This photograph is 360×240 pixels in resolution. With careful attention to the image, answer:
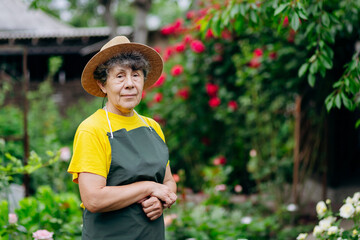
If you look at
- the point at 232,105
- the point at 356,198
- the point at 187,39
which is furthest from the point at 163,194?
the point at 187,39

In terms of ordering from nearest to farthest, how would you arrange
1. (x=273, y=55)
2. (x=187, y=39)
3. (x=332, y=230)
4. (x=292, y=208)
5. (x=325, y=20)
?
(x=332, y=230)
(x=325, y=20)
(x=292, y=208)
(x=273, y=55)
(x=187, y=39)

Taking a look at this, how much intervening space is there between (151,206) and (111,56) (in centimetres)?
74

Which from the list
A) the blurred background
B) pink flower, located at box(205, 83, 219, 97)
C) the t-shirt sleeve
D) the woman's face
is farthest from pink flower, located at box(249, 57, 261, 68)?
Answer: the t-shirt sleeve

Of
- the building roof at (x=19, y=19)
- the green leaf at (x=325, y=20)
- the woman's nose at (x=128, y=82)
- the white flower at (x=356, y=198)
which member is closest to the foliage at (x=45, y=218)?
the woman's nose at (x=128, y=82)

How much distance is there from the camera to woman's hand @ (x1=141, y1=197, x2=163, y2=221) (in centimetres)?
181

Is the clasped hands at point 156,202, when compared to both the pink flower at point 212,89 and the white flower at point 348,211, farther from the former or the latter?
the pink flower at point 212,89

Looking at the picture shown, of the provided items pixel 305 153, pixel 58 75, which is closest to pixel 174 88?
pixel 305 153

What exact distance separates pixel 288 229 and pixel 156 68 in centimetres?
254

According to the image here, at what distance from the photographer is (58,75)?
34.1 ft

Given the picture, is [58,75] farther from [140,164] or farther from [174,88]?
[140,164]

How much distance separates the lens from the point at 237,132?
17.4 ft

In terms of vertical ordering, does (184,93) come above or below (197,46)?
below

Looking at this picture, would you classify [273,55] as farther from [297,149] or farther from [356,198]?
[356,198]

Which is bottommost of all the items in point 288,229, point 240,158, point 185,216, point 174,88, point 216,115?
point 288,229
